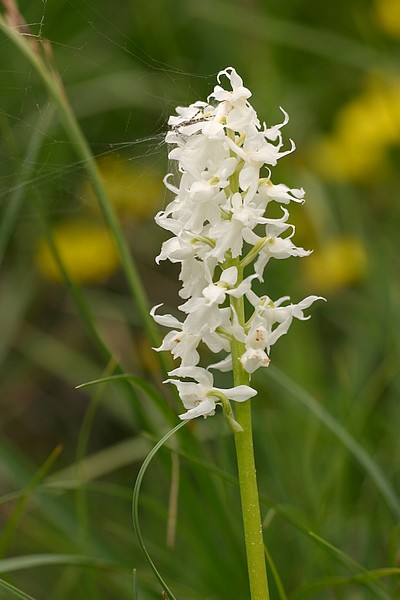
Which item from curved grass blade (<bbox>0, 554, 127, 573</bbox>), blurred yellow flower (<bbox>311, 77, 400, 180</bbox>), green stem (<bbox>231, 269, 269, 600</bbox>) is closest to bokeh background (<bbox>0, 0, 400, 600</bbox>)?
blurred yellow flower (<bbox>311, 77, 400, 180</bbox>)

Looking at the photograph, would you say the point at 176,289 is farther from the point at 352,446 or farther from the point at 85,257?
the point at 352,446

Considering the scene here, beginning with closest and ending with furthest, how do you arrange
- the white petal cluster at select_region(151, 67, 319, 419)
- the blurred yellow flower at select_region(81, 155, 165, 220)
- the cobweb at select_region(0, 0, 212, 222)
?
1. the white petal cluster at select_region(151, 67, 319, 419)
2. the cobweb at select_region(0, 0, 212, 222)
3. the blurred yellow flower at select_region(81, 155, 165, 220)

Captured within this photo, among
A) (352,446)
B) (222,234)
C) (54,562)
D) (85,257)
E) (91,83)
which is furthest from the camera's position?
(85,257)

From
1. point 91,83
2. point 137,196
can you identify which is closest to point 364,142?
point 137,196

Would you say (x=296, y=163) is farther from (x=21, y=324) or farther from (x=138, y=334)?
(x=21, y=324)

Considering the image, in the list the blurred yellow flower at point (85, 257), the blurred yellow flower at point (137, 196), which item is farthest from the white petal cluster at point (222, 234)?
the blurred yellow flower at point (85, 257)

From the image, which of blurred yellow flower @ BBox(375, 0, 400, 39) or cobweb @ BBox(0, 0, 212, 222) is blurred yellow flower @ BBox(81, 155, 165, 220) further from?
blurred yellow flower @ BBox(375, 0, 400, 39)
